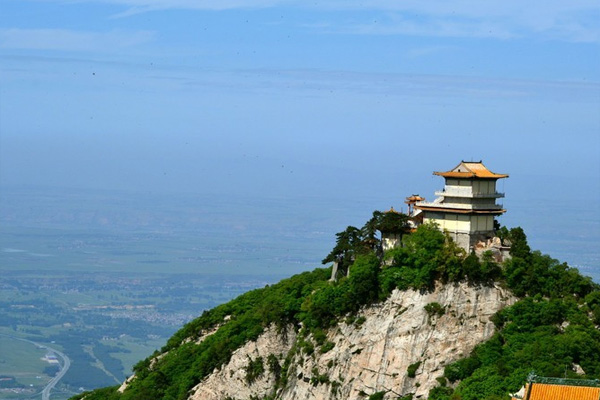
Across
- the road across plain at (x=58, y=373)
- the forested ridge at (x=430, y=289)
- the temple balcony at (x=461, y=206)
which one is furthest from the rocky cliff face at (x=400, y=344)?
the road across plain at (x=58, y=373)

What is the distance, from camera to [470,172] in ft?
156

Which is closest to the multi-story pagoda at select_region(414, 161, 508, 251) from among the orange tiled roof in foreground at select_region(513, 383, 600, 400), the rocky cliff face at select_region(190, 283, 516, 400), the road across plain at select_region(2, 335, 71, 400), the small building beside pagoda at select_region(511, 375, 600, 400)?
the rocky cliff face at select_region(190, 283, 516, 400)

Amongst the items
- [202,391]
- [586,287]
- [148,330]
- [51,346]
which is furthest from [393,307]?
[148,330]

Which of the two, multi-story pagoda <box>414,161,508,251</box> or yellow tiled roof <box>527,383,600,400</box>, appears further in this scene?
multi-story pagoda <box>414,161,508,251</box>

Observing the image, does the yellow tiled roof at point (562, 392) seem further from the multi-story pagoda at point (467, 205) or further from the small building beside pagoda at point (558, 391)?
the multi-story pagoda at point (467, 205)

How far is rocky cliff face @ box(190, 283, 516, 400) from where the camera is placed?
45.2m

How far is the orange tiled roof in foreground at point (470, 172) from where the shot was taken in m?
47.4

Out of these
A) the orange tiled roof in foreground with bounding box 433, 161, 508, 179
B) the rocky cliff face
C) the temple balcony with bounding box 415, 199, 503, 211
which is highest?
the orange tiled roof in foreground with bounding box 433, 161, 508, 179

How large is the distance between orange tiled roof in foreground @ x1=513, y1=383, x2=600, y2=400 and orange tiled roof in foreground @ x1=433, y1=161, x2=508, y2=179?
47.1 ft

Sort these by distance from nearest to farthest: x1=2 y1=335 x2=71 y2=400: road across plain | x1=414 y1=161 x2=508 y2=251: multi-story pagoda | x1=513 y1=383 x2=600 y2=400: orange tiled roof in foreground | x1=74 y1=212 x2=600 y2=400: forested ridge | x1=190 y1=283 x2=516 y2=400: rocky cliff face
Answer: x1=513 y1=383 x2=600 y2=400: orange tiled roof in foreground < x1=74 y1=212 x2=600 y2=400: forested ridge < x1=190 y1=283 x2=516 y2=400: rocky cliff face < x1=414 y1=161 x2=508 y2=251: multi-story pagoda < x1=2 y1=335 x2=71 y2=400: road across plain

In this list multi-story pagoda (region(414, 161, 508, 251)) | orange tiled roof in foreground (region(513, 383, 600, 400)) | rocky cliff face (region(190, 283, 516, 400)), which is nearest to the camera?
orange tiled roof in foreground (region(513, 383, 600, 400))

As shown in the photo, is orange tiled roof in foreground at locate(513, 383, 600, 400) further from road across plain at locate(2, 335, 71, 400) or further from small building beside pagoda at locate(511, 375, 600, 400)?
road across plain at locate(2, 335, 71, 400)

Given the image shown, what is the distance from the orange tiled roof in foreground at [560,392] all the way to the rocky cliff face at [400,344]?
10363 millimetres

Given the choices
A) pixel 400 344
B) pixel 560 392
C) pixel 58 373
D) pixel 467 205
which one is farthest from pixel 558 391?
pixel 58 373
